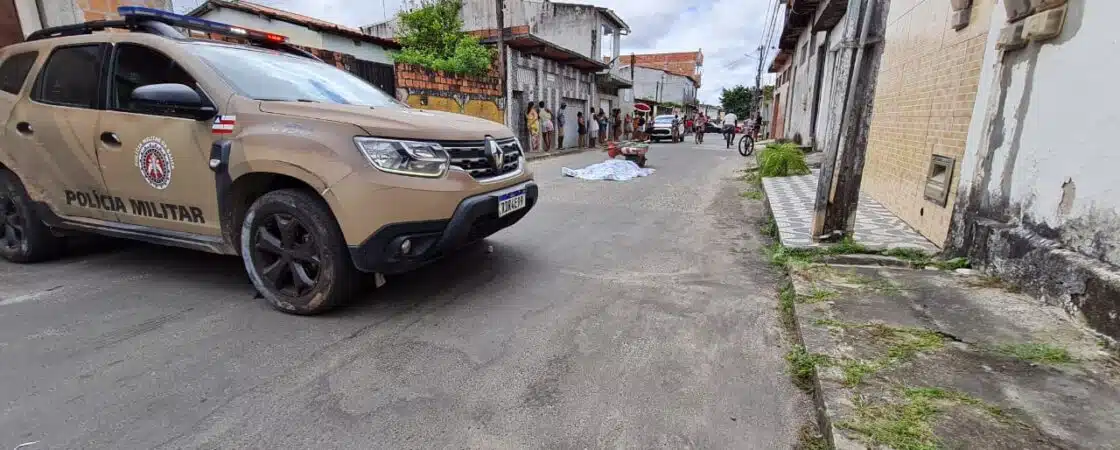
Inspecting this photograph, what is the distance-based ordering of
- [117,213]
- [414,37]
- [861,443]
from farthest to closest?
[414,37]
[117,213]
[861,443]

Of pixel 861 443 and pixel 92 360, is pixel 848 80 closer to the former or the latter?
pixel 861 443

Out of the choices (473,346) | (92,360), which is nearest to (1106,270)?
(473,346)

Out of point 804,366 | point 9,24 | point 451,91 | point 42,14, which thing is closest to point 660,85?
point 451,91

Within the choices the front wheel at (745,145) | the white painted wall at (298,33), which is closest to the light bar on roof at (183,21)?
the white painted wall at (298,33)

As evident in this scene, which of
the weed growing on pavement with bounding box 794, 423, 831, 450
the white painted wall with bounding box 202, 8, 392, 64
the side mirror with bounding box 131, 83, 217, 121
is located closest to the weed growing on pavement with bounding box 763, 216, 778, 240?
the weed growing on pavement with bounding box 794, 423, 831, 450

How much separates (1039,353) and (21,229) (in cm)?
656

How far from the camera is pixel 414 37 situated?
16312mm

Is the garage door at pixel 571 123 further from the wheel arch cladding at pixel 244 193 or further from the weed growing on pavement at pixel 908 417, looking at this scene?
the weed growing on pavement at pixel 908 417

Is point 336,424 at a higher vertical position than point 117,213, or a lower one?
lower

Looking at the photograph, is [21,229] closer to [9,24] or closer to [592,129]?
[9,24]

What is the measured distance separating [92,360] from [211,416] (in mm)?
994

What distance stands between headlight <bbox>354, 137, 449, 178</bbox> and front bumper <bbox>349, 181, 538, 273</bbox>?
268mm

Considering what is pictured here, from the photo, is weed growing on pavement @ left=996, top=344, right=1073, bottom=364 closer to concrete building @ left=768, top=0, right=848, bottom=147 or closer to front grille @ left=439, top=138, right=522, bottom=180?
front grille @ left=439, top=138, right=522, bottom=180

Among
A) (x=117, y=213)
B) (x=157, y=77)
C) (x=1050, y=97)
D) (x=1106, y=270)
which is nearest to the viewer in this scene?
(x=1106, y=270)
